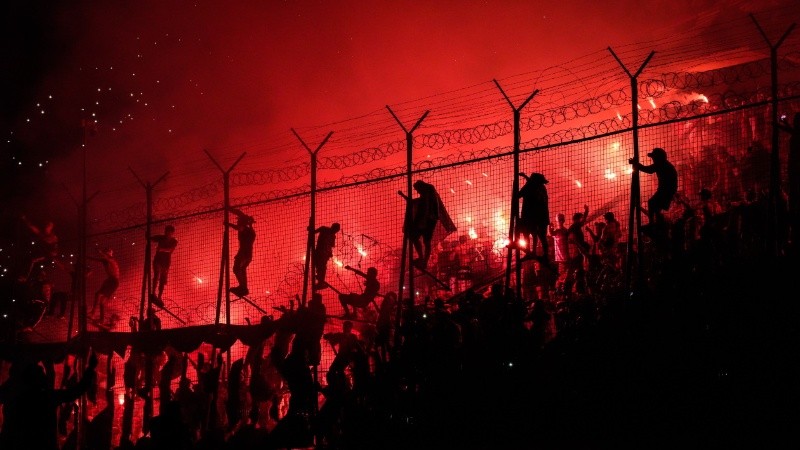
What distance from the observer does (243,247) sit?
14875 mm

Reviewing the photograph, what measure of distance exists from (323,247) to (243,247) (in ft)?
5.74

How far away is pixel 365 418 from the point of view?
10.2 m

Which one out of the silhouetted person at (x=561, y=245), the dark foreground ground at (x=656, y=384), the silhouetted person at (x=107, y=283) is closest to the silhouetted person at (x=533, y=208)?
the dark foreground ground at (x=656, y=384)

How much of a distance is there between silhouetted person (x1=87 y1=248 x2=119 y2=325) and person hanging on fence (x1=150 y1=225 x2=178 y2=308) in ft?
4.89

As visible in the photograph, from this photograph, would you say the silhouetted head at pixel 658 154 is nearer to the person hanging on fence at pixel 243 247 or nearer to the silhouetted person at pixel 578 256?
the silhouetted person at pixel 578 256

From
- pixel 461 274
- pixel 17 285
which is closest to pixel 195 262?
pixel 17 285

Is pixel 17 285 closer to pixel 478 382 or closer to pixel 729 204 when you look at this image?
pixel 478 382

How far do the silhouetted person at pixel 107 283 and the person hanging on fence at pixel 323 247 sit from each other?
19.2 feet

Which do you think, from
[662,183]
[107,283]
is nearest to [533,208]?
[662,183]

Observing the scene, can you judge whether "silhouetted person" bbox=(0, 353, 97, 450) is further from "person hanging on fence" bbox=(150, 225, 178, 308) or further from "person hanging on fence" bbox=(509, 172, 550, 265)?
"person hanging on fence" bbox=(150, 225, 178, 308)

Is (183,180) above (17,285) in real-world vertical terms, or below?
above

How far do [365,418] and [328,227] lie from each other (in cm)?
472

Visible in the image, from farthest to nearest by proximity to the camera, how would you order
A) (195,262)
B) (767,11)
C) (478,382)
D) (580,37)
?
(580,37) < (767,11) < (195,262) < (478,382)

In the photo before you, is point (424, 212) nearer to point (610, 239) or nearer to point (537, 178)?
point (537, 178)
